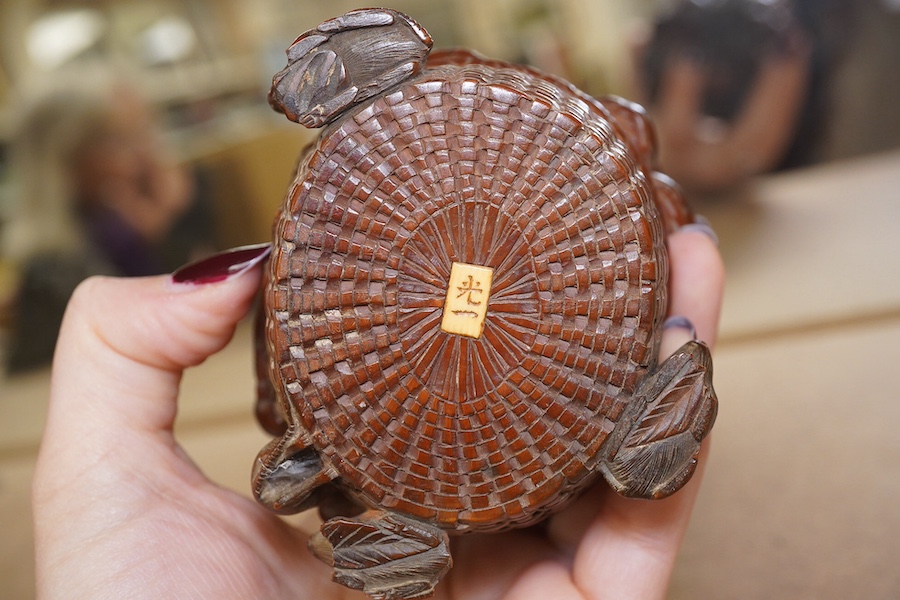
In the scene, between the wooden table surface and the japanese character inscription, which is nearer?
the japanese character inscription

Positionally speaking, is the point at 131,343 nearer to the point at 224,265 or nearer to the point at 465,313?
the point at 224,265

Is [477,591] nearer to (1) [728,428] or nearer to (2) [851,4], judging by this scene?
(1) [728,428]

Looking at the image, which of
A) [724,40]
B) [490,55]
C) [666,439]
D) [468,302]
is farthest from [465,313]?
[724,40]

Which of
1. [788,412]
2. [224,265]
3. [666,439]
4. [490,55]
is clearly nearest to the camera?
[666,439]

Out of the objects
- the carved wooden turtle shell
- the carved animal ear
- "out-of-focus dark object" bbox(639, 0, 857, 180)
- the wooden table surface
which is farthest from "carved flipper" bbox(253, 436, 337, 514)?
"out-of-focus dark object" bbox(639, 0, 857, 180)

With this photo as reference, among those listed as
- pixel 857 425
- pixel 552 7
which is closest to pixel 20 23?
pixel 552 7

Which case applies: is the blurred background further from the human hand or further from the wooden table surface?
the human hand
